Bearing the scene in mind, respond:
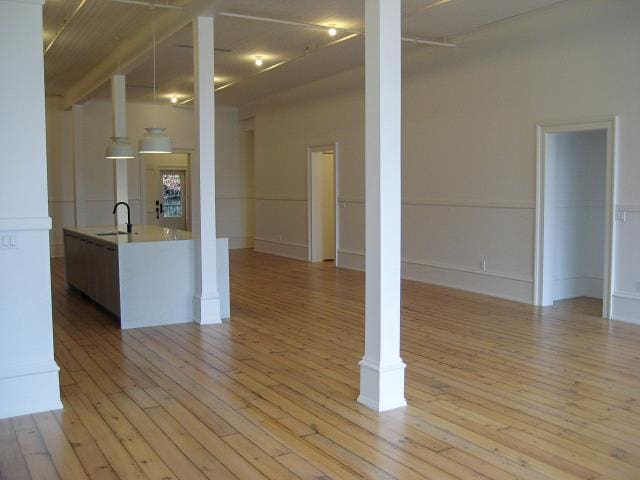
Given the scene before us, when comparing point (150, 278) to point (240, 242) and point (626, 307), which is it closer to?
point (626, 307)

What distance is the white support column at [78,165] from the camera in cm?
1238

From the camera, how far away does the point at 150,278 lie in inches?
267

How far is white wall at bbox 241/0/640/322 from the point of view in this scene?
22.1 feet

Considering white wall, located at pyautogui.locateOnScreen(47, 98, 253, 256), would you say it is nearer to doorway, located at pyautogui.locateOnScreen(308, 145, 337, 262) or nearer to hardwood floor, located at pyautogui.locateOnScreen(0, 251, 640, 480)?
doorway, located at pyautogui.locateOnScreen(308, 145, 337, 262)

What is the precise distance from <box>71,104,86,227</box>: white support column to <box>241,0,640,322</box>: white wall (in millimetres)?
4690

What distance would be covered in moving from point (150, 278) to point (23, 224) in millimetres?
2716

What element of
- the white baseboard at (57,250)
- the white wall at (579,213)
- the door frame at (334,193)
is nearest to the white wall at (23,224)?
the white wall at (579,213)

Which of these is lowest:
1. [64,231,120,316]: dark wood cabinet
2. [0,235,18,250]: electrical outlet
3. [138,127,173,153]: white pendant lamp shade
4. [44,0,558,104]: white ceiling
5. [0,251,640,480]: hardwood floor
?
[0,251,640,480]: hardwood floor

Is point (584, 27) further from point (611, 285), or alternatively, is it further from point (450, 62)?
point (611, 285)

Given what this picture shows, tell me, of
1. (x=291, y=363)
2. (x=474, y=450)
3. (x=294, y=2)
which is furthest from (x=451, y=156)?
(x=474, y=450)

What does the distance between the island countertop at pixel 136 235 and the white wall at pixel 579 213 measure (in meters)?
4.37

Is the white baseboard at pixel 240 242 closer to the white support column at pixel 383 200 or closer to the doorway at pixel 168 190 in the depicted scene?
the doorway at pixel 168 190

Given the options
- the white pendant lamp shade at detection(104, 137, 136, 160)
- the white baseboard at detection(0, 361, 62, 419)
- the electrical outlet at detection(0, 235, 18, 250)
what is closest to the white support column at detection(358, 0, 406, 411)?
the white baseboard at detection(0, 361, 62, 419)

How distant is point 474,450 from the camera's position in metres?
3.54
